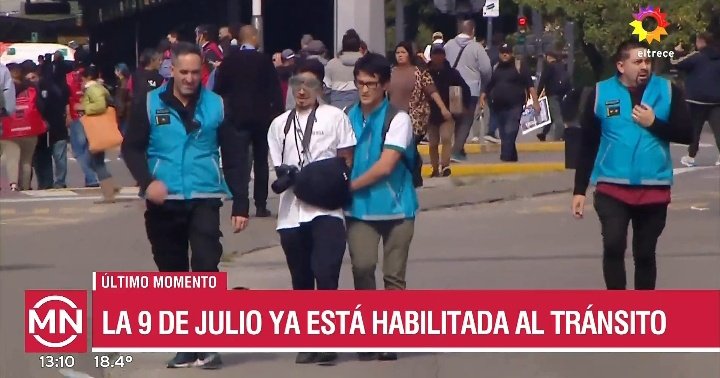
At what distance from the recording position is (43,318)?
17.9ft

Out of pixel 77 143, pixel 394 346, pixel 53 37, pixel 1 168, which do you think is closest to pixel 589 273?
pixel 394 346

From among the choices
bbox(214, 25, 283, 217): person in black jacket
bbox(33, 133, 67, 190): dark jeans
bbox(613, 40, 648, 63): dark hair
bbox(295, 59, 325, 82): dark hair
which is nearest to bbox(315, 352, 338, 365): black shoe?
bbox(295, 59, 325, 82): dark hair

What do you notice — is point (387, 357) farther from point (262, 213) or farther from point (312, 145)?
point (262, 213)

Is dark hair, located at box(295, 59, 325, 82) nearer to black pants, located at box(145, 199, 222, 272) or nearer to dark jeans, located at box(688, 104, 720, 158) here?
black pants, located at box(145, 199, 222, 272)

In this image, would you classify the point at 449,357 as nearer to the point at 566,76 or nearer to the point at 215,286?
the point at 215,286

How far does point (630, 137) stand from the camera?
25.5ft

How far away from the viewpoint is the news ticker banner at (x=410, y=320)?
505cm

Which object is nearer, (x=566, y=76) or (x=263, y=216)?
(x=263, y=216)

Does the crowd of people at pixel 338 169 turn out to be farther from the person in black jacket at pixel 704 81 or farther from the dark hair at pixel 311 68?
the person in black jacket at pixel 704 81

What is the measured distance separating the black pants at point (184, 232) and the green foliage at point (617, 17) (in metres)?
16.2

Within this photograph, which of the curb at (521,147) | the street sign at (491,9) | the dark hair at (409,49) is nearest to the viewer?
the dark hair at (409,49)

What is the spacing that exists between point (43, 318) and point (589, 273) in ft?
20.7

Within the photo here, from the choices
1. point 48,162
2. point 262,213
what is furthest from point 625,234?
point 48,162

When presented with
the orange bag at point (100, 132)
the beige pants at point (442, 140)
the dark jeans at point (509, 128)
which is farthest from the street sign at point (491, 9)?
the orange bag at point (100, 132)
